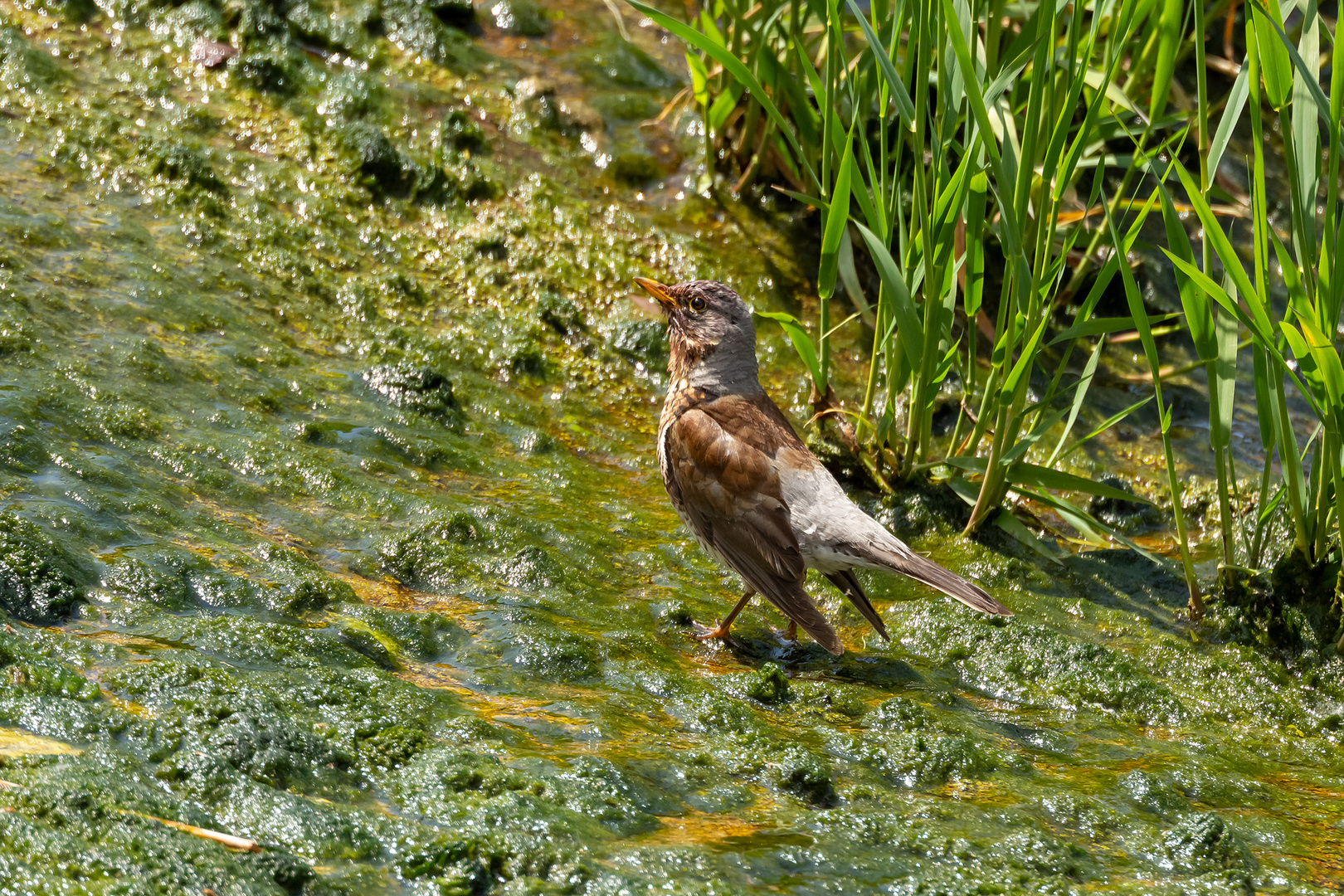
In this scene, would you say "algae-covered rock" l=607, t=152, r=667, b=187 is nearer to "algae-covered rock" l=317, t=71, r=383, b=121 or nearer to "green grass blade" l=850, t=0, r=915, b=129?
"algae-covered rock" l=317, t=71, r=383, b=121

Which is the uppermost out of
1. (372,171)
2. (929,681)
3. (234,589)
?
(372,171)

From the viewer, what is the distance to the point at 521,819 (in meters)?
2.77

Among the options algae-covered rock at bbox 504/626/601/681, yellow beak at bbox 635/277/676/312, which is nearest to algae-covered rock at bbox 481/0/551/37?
yellow beak at bbox 635/277/676/312

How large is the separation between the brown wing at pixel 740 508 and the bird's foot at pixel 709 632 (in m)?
0.20

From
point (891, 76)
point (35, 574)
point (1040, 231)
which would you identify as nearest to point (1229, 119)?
point (1040, 231)

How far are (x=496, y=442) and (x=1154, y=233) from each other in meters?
4.30

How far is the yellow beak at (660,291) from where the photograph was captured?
213 inches

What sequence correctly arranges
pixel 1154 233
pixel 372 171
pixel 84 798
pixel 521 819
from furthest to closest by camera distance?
pixel 1154 233, pixel 372 171, pixel 521 819, pixel 84 798

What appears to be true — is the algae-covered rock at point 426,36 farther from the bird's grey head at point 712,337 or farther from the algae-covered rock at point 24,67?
the bird's grey head at point 712,337

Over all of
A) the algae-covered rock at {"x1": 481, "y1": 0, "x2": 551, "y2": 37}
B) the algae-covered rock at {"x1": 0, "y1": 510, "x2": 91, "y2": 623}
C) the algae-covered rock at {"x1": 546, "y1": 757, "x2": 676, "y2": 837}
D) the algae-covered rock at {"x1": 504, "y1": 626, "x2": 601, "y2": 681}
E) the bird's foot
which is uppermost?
the algae-covered rock at {"x1": 481, "y1": 0, "x2": 551, "y2": 37}

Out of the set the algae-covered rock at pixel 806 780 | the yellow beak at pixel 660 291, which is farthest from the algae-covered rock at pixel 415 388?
the algae-covered rock at pixel 806 780

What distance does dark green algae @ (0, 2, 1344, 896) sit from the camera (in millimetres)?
2789

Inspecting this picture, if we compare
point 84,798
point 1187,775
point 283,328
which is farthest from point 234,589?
point 1187,775

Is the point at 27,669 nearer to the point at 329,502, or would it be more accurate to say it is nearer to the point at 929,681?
the point at 329,502
